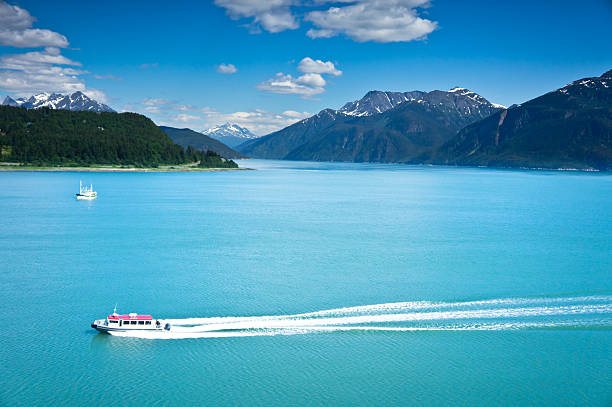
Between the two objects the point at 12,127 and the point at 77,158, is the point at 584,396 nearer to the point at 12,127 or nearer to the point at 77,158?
the point at 77,158

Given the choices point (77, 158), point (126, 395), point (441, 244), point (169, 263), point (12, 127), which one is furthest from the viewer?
point (12, 127)

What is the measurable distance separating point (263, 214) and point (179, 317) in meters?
41.9

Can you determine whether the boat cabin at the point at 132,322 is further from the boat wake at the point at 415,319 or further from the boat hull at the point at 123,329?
the boat wake at the point at 415,319

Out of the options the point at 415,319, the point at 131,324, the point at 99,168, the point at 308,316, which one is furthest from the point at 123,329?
the point at 99,168

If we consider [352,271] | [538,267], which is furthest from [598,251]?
[352,271]

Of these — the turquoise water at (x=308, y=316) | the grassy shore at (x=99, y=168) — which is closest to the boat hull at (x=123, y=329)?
the turquoise water at (x=308, y=316)

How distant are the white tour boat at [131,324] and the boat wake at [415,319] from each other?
0.79 feet

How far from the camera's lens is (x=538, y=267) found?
36094 millimetres

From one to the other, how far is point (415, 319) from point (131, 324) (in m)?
14.1

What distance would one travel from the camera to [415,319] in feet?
80.5

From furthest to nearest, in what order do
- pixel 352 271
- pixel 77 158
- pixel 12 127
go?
1. pixel 12 127
2. pixel 77 158
3. pixel 352 271

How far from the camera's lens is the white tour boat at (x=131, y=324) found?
2239cm

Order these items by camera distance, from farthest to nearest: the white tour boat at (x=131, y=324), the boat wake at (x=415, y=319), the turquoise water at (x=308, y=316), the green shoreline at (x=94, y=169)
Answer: the green shoreline at (x=94, y=169)
the boat wake at (x=415, y=319)
the white tour boat at (x=131, y=324)
the turquoise water at (x=308, y=316)

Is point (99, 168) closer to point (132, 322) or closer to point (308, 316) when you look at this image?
point (132, 322)
